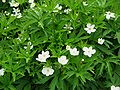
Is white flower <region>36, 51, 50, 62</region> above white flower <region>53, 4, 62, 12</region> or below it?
below

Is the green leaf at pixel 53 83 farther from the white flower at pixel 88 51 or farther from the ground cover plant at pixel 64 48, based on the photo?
the white flower at pixel 88 51

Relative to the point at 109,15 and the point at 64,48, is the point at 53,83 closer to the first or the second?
the point at 64,48

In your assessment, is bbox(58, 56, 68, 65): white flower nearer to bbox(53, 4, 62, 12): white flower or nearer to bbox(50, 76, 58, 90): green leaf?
bbox(50, 76, 58, 90): green leaf

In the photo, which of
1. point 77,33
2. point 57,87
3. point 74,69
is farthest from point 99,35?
point 57,87

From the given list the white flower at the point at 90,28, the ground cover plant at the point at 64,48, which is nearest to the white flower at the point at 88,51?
the ground cover plant at the point at 64,48

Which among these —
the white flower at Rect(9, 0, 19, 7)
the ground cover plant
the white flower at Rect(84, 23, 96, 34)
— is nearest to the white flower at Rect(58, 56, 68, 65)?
the ground cover plant

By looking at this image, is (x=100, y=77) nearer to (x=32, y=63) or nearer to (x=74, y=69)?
(x=74, y=69)

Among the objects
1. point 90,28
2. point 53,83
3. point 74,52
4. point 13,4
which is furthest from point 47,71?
point 13,4

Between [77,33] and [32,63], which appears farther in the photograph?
[77,33]
